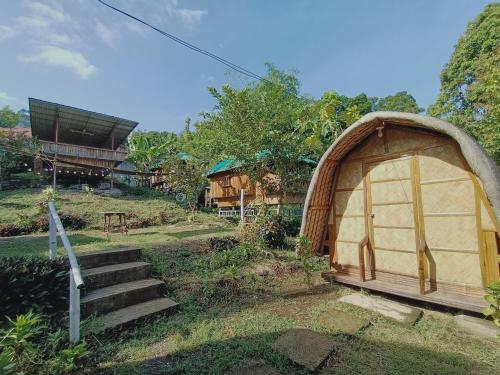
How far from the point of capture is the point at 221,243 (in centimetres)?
770

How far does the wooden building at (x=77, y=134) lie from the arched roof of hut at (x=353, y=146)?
1622 centimetres

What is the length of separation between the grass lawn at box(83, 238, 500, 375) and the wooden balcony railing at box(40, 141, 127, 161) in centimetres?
1710

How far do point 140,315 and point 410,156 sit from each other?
18.0 feet

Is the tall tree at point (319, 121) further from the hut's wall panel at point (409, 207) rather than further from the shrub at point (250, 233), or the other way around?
the hut's wall panel at point (409, 207)

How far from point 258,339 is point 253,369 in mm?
668

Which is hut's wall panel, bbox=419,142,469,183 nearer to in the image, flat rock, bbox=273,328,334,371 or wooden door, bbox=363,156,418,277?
wooden door, bbox=363,156,418,277

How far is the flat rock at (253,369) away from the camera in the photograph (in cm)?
291

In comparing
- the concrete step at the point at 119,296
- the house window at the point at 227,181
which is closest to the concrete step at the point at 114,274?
the concrete step at the point at 119,296

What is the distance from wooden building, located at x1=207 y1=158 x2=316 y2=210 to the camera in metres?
12.9

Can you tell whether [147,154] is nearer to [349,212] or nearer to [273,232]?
[273,232]

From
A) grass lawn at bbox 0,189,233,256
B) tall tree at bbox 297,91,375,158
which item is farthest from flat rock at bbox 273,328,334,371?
tall tree at bbox 297,91,375,158

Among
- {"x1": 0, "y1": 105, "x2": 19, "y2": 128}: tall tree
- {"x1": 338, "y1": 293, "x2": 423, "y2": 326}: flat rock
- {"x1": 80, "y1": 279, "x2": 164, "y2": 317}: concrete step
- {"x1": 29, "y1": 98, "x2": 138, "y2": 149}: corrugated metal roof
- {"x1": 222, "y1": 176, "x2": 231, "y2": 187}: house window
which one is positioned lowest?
{"x1": 338, "y1": 293, "x2": 423, "y2": 326}: flat rock

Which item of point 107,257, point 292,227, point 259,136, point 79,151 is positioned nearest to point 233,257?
point 107,257

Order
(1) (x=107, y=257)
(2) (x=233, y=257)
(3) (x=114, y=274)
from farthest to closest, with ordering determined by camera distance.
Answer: (2) (x=233, y=257)
(1) (x=107, y=257)
(3) (x=114, y=274)
